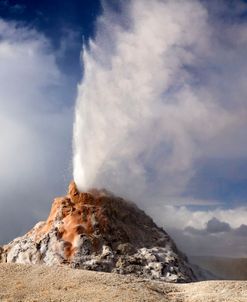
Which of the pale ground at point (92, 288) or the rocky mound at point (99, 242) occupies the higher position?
the rocky mound at point (99, 242)

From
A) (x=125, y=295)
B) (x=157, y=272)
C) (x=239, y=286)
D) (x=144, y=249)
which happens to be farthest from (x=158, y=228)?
(x=125, y=295)

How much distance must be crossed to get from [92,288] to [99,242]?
20.8 metres

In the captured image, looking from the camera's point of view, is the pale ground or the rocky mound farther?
the rocky mound

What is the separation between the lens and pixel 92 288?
35.6 metres

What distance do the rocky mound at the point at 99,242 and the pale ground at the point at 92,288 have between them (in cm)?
1278

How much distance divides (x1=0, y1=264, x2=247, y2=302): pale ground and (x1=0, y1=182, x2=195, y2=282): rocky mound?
1278 cm

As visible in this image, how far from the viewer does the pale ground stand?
34.1 metres

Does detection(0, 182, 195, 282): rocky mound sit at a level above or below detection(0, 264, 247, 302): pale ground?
above

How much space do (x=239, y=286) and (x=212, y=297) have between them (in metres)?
4.30

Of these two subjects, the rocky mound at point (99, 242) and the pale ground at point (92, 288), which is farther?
the rocky mound at point (99, 242)

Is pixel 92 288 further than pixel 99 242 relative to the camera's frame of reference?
No

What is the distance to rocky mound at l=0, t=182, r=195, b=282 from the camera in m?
53.5

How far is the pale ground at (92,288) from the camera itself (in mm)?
34094

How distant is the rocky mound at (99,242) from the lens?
175 ft
